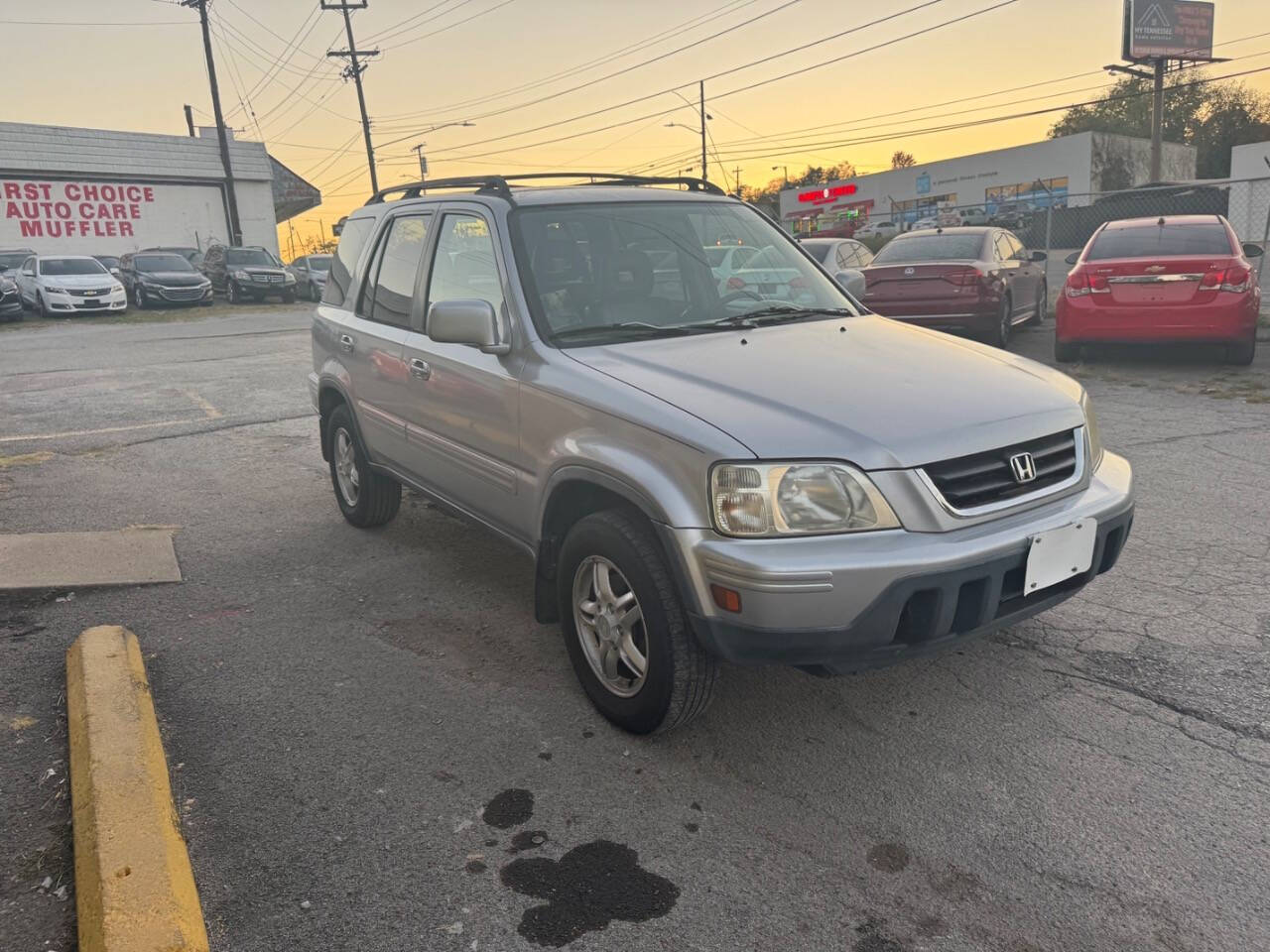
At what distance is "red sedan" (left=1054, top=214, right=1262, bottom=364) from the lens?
9.16m

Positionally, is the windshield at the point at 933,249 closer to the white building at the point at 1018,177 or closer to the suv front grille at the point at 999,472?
the suv front grille at the point at 999,472

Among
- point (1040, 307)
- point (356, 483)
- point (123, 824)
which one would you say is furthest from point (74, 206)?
point (123, 824)

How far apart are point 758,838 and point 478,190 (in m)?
2.97

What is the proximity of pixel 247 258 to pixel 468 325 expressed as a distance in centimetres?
2850

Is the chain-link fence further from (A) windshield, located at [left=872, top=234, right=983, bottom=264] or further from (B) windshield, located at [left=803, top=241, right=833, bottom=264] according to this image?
(A) windshield, located at [left=872, top=234, right=983, bottom=264]

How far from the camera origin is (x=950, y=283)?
10930 mm

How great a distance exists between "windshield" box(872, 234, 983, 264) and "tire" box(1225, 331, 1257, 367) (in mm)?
2821

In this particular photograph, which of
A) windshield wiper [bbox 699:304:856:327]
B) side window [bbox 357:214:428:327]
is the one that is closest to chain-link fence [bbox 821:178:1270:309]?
windshield wiper [bbox 699:304:856:327]

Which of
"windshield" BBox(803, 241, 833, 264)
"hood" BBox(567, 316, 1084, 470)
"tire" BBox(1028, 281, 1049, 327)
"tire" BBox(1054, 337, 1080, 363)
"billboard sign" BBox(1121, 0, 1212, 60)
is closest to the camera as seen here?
"hood" BBox(567, 316, 1084, 470)

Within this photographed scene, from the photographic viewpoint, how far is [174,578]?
197 inches

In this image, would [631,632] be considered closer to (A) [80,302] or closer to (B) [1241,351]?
(B) [1241,351]

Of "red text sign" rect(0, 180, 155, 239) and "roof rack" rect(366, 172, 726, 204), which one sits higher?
"red text sign" rect(0, 180, 155, 239)

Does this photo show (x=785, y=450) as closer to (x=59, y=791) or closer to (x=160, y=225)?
(x=59, y=791)

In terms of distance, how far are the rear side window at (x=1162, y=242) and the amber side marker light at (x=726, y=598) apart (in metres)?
8.57
